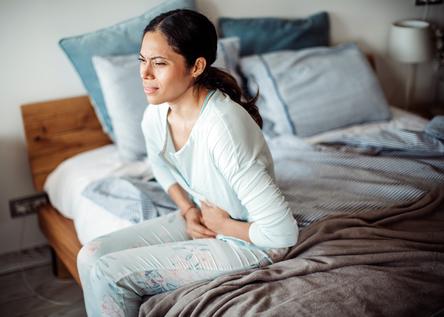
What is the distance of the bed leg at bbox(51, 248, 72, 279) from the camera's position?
7.65ft

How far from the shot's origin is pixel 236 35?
258 centimetres

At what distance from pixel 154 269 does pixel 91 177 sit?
2.58ft

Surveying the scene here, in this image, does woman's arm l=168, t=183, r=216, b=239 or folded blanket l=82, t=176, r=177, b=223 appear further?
folded blanket l=82, t=176, r=177, b=223

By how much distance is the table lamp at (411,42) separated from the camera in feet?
9.22

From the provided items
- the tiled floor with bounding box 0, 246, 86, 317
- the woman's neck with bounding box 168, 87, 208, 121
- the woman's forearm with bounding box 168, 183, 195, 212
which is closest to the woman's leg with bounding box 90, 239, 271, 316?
the woman's forearm with bounding box 168, 183, 195, 212

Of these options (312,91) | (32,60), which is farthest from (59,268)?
(312,91)

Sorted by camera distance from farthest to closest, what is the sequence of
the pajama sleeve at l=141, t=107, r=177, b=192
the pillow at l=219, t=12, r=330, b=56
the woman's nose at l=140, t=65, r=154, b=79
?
the pillow at l=219, t=12, r=330, b=56, the pajama sleeve at l=141, t=107, r=177, b=192, the woman's nose at l=140, t=65, r=154, b=79

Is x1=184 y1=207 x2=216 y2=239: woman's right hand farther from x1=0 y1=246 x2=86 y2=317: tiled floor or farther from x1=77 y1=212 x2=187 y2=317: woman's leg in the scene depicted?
x1=0 y1=246 x2=86 y2=317: tiled floor

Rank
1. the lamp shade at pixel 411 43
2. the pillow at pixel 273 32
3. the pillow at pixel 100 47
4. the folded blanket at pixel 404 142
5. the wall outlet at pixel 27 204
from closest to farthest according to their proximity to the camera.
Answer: the folded blanket at pixel 404 142, the pillow at pixel 100 47, the wall outlet at pixel 27 204, the pillow at pixel 273 32, the lamp shade at pixel 411 43

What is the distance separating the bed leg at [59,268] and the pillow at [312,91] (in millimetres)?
1040

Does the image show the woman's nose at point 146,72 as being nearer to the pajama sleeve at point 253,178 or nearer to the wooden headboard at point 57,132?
the pajama sleeve at point 253,178

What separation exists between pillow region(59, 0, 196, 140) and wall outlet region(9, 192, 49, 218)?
408 millimetres

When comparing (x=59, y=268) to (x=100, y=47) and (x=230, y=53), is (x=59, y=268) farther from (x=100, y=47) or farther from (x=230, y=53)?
(x=230, y=53)

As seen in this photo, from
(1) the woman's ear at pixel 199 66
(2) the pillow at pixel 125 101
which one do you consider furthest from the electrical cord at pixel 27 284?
(1) the woman's ear at pixel 199 66
